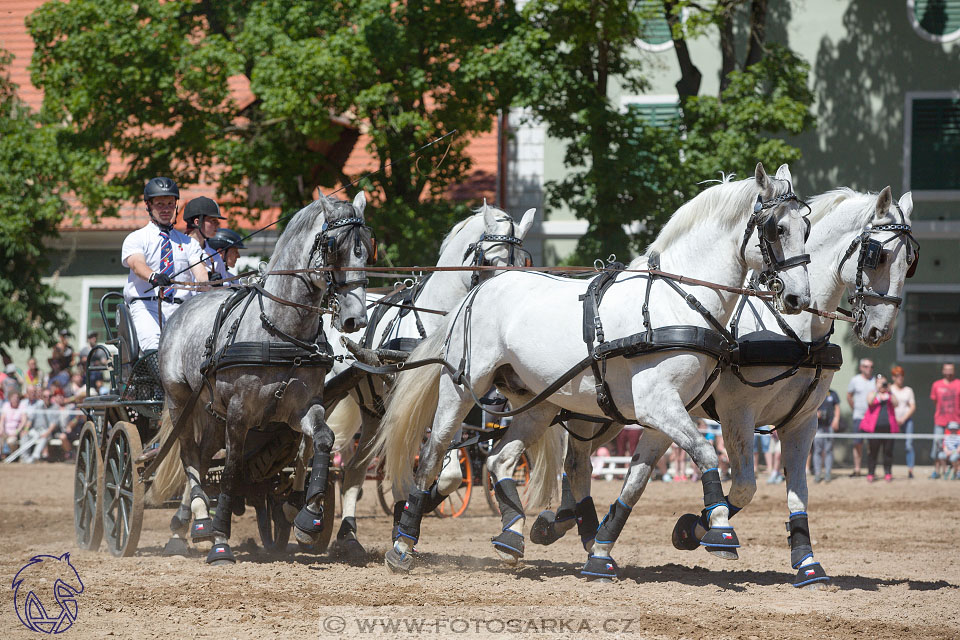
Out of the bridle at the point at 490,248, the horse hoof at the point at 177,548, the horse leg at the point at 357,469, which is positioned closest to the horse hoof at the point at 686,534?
the bridle at the point at 490,248

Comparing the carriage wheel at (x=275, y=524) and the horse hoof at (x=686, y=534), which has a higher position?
the horse hoof at (x=686, y=534)

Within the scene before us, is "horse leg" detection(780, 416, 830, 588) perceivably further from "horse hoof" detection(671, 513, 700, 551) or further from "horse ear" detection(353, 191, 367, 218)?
"horse ear" detection(353, 191, 367, 218)

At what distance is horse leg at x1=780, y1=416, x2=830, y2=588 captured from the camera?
20.9ft

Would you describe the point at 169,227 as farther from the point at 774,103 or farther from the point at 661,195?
the point at 774,103

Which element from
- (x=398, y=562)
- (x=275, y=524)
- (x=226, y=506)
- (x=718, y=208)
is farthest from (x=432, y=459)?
(x=718, y=208)

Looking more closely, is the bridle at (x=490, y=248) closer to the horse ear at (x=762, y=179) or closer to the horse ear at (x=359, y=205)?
the horse ear at (x=359, y=205)

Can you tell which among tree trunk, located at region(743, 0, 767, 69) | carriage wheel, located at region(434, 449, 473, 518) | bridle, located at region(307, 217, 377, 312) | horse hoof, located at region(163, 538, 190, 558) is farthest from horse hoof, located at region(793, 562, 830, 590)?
tree trunk, located at region(743, 0, 767, 69)

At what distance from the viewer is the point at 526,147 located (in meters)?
20.1

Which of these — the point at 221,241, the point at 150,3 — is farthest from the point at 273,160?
the point at 221,241

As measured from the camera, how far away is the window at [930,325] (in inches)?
762

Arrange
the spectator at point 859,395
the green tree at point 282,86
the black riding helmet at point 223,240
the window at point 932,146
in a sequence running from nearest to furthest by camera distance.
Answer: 1. the black riding helmet at point 223,240
2. the green tree at point 282,86
3. the spectator at point 859,395
4. the window at point 932,146

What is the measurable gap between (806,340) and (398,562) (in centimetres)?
282

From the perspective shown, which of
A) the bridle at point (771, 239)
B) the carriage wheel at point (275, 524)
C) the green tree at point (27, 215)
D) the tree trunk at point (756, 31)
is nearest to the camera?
the bridle at point (771, 239)

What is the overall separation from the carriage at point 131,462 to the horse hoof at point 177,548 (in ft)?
0.79
